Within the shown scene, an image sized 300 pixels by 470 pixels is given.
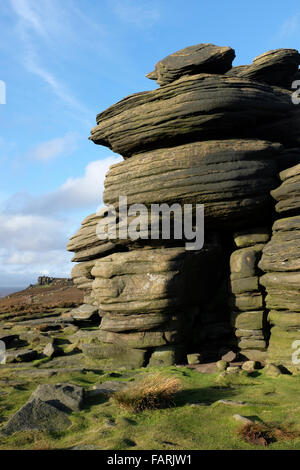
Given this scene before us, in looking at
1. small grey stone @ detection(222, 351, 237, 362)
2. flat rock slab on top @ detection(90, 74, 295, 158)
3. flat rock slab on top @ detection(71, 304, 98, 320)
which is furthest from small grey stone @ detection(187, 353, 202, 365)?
flat rock slab on top @ detection(71, 304, 98, 320)

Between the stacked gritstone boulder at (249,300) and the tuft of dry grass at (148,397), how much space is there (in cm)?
961

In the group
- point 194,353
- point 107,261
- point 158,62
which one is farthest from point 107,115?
point 194,353

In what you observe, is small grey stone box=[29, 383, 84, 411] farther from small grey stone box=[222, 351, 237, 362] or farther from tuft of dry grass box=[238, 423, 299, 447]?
small grey stone box=[222, 351, 237, 362]

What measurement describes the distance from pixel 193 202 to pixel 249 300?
6.97 meters

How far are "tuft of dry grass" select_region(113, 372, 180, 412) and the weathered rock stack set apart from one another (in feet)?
26.9

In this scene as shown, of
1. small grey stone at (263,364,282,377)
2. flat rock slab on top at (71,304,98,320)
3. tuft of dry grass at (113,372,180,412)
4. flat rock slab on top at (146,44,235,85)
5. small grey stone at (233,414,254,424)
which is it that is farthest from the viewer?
flat rock slab on top at (71,304,98,320)

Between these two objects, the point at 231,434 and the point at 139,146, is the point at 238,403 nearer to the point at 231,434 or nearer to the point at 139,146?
the point at 231,434

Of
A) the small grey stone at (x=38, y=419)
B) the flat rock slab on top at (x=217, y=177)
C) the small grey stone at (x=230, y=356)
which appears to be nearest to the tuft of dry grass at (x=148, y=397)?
the small grey stone at (x=38, y=419)

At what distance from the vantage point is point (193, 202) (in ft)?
69.4

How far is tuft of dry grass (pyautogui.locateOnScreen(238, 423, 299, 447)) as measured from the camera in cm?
889

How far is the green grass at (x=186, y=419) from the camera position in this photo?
9078mm

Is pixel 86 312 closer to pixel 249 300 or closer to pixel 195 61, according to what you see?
pixel 249 300

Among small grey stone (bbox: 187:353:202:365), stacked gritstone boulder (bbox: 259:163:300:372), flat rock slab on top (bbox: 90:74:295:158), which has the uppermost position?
flat rock slab on top (bbox: 90:74:295:158)

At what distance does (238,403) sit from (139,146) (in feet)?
57.2
